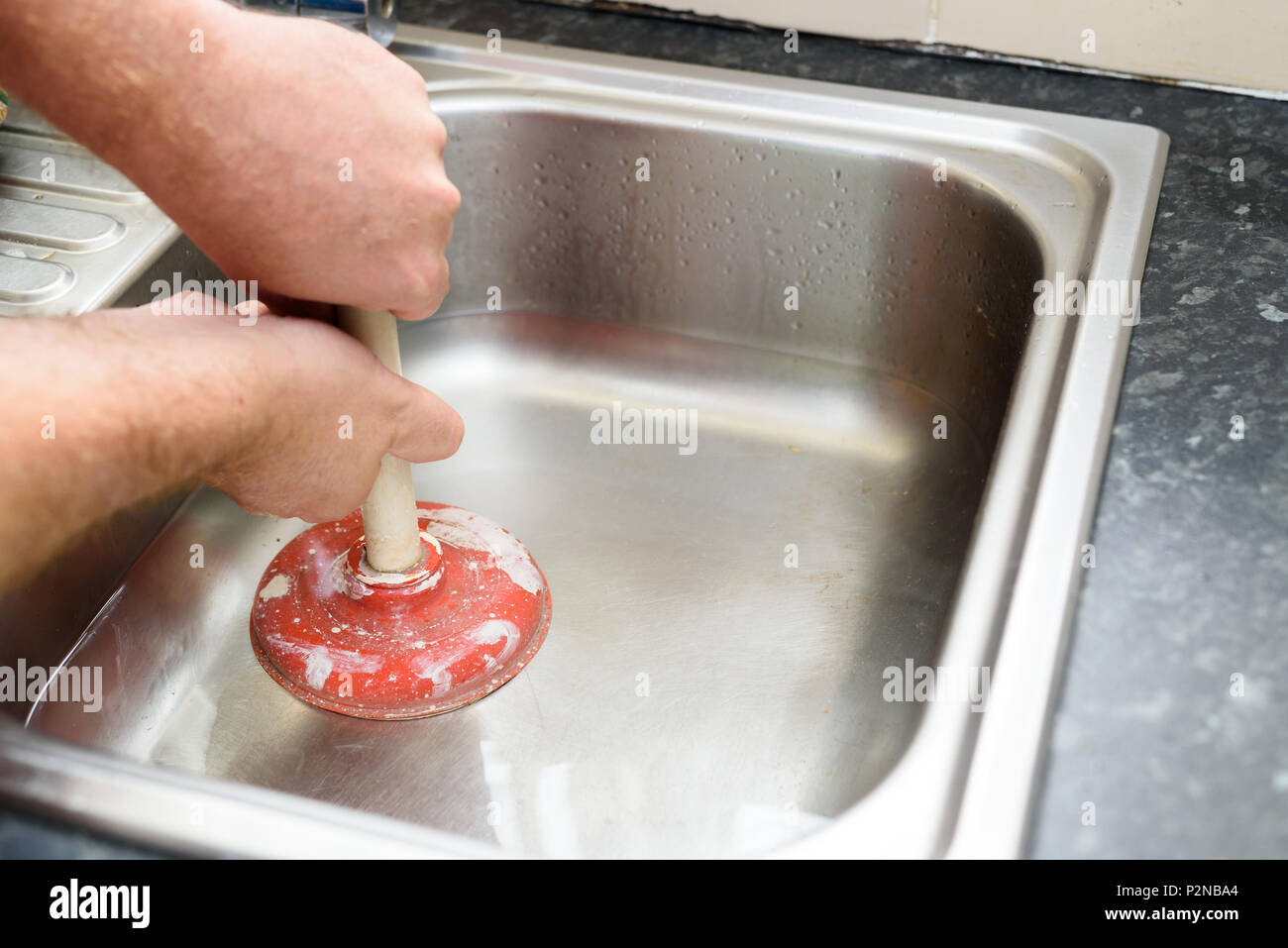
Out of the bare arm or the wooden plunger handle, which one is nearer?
the bare arm

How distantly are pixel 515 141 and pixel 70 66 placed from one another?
0.51 meters

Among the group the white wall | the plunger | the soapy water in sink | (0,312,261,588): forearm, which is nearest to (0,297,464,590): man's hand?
(0,312,261,588): forearm

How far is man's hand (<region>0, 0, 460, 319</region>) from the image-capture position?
52 centimetres

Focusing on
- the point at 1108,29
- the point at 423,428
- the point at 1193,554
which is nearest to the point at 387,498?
the point at 423,428

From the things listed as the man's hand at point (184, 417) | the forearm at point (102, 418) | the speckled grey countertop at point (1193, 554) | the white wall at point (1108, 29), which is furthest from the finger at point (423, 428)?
the white wall at point (1108, 29)

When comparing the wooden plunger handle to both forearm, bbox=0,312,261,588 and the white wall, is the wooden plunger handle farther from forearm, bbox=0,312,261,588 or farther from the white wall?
the white wall

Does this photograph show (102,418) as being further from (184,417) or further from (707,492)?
(707,492)

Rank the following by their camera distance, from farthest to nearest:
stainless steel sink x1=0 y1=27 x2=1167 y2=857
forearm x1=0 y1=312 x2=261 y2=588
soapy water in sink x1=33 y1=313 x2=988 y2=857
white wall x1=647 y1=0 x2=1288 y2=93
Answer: white wall x1=647 y1=0 x2=1288 y2=93
soapy water in sink x1=33 y1=313 x2=988 y2=857
stainless steel sink x1=0 y1=27 x2=1167 y2=857
forearm x1=0 y1=312 x2=261 y2=588

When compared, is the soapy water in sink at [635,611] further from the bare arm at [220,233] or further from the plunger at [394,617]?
the bare arm at [220,233]

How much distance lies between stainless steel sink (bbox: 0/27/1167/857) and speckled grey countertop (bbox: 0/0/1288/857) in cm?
2

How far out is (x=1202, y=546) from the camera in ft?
1.97

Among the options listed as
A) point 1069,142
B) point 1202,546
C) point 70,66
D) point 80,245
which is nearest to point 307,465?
point 70,66

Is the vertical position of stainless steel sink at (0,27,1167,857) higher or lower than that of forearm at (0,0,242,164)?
lower
